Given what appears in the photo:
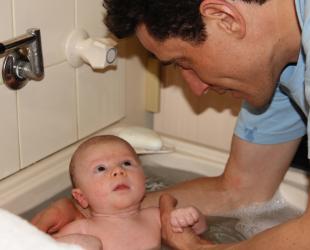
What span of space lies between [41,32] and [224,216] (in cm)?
64

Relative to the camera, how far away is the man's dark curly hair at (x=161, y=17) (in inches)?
46.5

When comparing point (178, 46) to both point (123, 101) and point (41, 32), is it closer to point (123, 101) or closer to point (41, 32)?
point (41, 32)

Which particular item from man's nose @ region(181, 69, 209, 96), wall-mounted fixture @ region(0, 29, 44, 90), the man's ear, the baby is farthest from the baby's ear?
the man's ear

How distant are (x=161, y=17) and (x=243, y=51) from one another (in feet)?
0.53

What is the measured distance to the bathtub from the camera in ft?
5.12

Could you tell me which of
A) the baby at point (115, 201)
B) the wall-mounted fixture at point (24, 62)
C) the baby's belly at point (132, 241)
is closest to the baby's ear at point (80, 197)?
the baby at point (115, 201)

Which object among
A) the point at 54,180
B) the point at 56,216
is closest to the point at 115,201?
the point at 56,216

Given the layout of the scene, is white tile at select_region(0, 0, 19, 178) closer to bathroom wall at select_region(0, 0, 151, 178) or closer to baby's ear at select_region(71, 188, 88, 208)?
bathroom wall at select_region(0, 0, 151, 178)

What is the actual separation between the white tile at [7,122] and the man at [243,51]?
7.4 inches

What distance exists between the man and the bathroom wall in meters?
0.24

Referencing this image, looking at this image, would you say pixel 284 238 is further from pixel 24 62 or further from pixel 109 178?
pixel 24 62

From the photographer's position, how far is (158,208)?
156cm

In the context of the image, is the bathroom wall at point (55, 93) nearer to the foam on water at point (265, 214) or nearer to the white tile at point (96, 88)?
the white tile at point (96, 88)

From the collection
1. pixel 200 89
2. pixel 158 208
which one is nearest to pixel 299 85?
pixel 200 89
